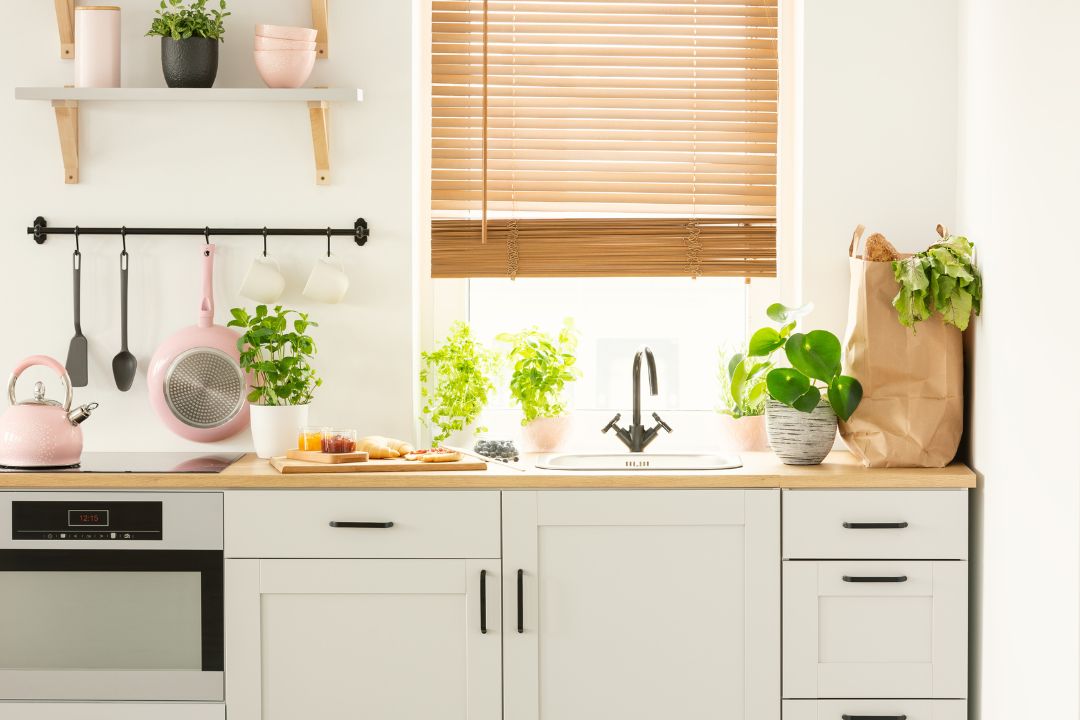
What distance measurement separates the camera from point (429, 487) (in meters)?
2.31

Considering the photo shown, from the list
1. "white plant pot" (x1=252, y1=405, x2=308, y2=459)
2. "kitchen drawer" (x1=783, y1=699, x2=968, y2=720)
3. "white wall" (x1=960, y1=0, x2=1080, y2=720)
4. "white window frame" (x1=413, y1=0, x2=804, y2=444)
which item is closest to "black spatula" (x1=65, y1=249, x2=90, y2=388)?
"white plant pot" (x1=252, y1=405, x2=308, y2=459)

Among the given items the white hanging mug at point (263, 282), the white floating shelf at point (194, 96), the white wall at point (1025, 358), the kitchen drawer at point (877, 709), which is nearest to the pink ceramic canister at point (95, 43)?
the white floating shelf at point (194, 96)

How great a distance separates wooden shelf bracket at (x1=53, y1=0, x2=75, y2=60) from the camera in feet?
8.70

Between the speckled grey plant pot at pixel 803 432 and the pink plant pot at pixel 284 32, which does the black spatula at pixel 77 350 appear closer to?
the pink plant pot at pixel 284 32

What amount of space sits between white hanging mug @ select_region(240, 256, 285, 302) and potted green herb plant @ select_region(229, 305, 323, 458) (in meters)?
0.05

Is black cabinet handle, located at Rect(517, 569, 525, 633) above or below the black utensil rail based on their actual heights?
below

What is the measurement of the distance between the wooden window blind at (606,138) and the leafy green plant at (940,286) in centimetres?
55

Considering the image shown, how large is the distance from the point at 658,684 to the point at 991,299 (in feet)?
3.64

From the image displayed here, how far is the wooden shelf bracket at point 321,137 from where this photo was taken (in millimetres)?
2611

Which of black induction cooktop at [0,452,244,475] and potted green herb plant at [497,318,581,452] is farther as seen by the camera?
potted green herb plant at [497,318,581,452]

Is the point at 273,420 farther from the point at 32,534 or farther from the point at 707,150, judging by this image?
the point at 707,150

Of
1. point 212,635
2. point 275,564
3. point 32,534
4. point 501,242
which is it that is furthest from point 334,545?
point 501,242

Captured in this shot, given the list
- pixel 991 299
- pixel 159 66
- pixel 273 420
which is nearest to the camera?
pixel 991 299

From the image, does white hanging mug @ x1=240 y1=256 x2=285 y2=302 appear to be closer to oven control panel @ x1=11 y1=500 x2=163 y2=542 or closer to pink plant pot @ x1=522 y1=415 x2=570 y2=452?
oven control panel @ x1=11 y1=500 x2=163 y2=542
